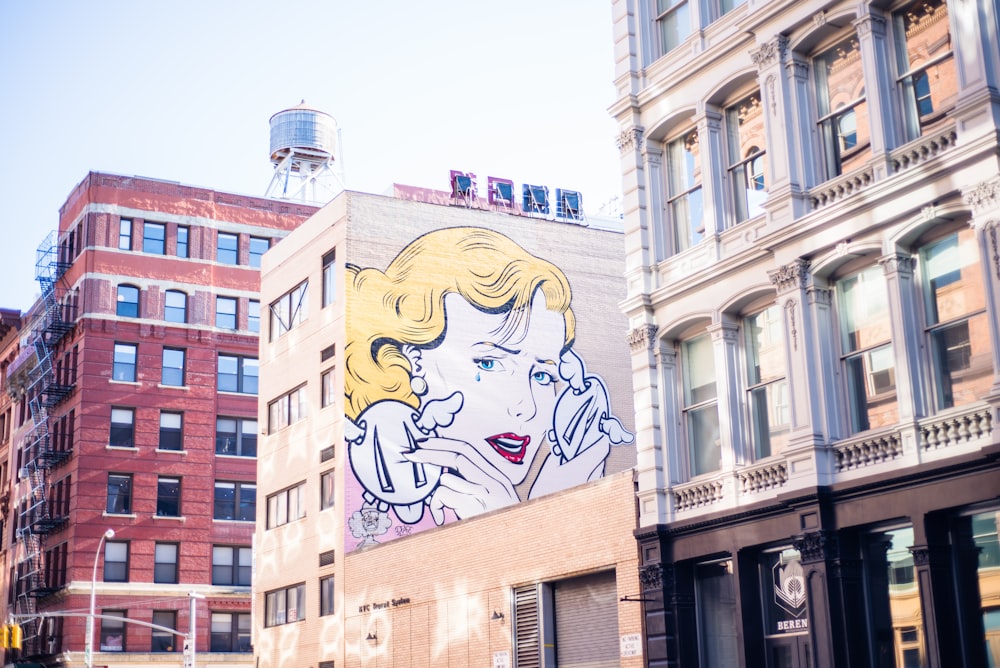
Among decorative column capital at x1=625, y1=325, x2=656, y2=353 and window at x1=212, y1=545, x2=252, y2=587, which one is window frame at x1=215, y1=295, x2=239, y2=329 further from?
decorative column capital at x1=625, y1=325, x2=656, y2=353

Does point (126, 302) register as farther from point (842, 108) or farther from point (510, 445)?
point (842, 108)

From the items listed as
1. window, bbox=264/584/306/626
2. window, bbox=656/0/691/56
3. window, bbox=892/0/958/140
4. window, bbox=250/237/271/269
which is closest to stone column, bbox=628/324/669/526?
window, bbox=656/0/691/56

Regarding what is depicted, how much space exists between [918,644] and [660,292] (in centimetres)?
941

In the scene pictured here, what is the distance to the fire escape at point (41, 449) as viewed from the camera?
Result: 70.3 m

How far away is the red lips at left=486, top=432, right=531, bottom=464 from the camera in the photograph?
152 feet

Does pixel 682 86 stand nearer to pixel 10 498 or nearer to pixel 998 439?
pixel 998 439

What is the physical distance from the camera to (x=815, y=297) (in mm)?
23938

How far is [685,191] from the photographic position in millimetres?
28266

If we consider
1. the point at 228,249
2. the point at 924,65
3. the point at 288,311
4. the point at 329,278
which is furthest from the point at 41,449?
the point at 924,65

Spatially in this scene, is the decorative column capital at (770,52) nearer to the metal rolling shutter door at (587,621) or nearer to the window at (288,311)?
the metal rolling shutter door at (587,621)

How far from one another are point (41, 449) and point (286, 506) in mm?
31420

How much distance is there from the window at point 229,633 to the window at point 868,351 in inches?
1995

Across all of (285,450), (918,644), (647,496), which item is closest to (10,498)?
(285,450)

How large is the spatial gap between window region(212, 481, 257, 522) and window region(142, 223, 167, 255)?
43.0 feet
